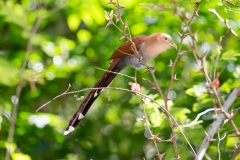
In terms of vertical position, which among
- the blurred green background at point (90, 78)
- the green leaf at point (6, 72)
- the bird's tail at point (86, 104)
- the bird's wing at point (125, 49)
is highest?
the green leaf at point (6, 72)

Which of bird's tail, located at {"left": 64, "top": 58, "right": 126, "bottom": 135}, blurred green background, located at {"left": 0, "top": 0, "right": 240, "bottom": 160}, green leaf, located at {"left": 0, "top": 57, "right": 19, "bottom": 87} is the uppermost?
green leaf, located at {"left": 0, "top": 57, "right": 19, "bottom": 87}

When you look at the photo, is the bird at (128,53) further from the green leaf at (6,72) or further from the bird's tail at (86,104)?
the green leaf at (6,72)

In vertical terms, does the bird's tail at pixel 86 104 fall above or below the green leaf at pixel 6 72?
below

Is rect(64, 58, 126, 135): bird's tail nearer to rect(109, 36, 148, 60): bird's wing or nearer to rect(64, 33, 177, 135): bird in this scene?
rect(64, 33, 177, 135): bird

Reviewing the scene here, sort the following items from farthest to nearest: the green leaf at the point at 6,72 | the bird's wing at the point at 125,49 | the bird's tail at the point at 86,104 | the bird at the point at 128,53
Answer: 1. the bird's wing at the point at 125,49
2. the bird at the point at 128,53
3. the bird's tail at the point at 86,104
4. the green leaf at the point at 6,72

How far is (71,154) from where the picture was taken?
502cm

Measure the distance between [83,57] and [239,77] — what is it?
2.17m

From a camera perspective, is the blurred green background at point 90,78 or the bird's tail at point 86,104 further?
the blurred green background at point 90,78

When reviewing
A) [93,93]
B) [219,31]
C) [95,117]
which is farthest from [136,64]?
[95,117]

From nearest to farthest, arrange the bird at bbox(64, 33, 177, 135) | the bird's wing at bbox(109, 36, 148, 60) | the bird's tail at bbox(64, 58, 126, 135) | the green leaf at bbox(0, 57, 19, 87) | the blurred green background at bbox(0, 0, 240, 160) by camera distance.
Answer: the green leaf at bbox(0, 57, 19, 87)
the bird's tail at bbox(64, 58, 126, 135)
the bird at bbox(64, 33, 177, 135)
the bird's wing at bbox(109, 36, 148, 60)
the blurred green background at bbox(0, 0, 240, 160)

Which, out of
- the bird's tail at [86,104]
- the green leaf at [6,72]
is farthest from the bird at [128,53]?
the green leaf at [6,72]

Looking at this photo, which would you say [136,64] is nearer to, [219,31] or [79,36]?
[219,31]

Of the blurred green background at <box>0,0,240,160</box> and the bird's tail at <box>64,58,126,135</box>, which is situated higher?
the bird's tail at <box>64,58,126,135</box>

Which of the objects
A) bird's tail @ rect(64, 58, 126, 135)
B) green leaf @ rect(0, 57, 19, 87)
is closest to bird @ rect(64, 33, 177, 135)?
bird's tail @ rect(64, 58, 126, 135)
